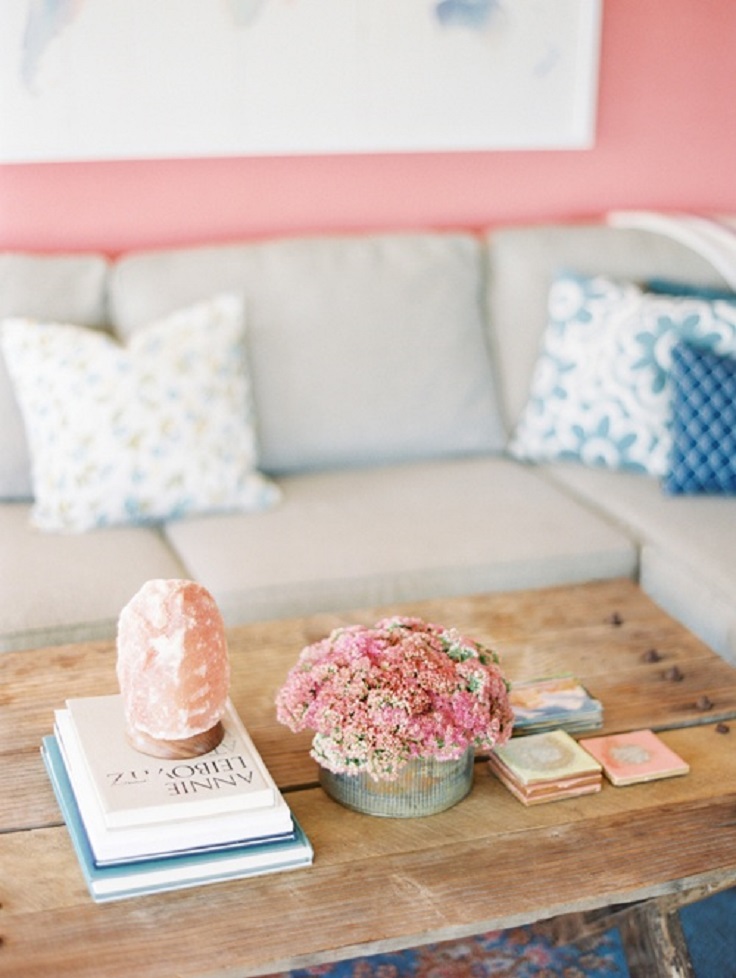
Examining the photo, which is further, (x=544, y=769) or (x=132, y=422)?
(x=132, y=422)

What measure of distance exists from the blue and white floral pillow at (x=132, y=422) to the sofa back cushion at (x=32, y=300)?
1.4 inches

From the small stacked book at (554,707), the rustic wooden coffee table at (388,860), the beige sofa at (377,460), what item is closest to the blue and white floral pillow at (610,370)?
the beige sofa at (377,460)

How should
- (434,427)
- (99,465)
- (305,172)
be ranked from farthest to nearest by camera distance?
1. (305,172)
2. (434,427)
3. (99,465)

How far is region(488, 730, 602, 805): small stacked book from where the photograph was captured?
56.9 inches

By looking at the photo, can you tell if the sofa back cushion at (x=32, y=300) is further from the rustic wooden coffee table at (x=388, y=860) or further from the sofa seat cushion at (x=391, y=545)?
the rustic wooden coffee table at (x=388, y=860)

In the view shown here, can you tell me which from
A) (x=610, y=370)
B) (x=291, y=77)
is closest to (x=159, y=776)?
(x=610, y=370)

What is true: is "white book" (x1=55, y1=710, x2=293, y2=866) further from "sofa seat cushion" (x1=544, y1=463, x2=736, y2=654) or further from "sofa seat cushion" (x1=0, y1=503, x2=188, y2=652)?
"sofa seat cushion" (x1=544, y1=463, x2=736, y2=654)

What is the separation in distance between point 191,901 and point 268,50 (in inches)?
79.4

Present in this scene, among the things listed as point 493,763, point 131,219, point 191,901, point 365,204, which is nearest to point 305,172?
point 365,204

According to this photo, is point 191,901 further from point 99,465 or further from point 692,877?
point 99,465

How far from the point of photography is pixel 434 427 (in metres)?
2.69

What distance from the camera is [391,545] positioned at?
7.36 feet

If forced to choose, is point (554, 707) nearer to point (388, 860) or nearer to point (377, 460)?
point (388, 860)

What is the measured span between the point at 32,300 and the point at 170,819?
148 centimetres
